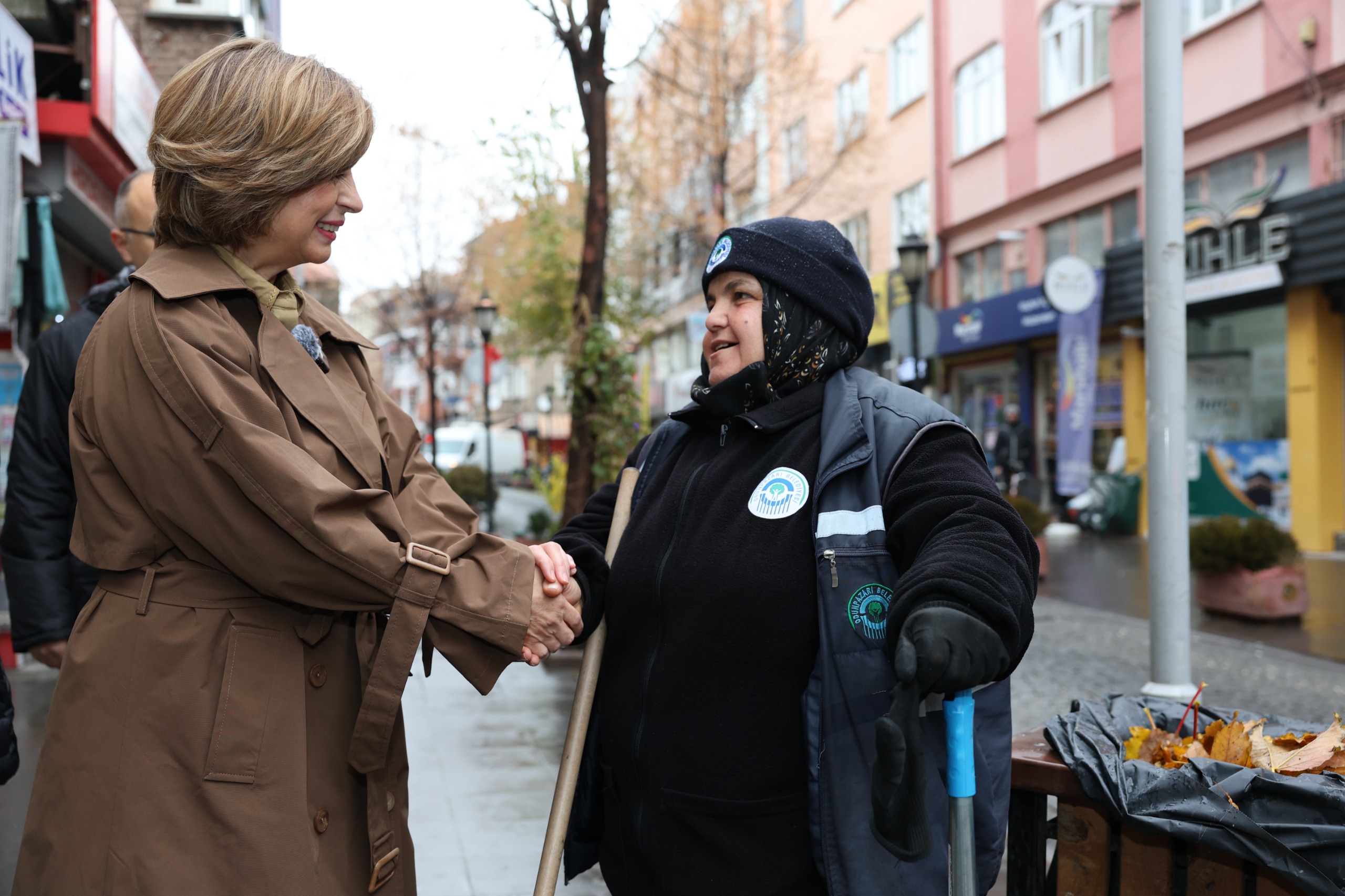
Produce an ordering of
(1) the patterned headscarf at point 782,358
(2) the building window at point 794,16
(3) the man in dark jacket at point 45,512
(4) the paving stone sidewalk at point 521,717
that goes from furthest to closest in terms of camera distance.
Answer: (2) the building window at point 794,16 → (4) the paving stone sidewalk at point 521,717 → (3) the man in dark jacket at point 45,512 → (1) the patterned headscarf at point 782,358

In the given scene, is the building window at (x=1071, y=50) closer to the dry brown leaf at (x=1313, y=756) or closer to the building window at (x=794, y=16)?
the building window at (x=794, y=16)

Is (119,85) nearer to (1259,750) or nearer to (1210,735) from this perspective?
(1210,735)

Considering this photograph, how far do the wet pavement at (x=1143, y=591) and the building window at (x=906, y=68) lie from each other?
32.4 feet

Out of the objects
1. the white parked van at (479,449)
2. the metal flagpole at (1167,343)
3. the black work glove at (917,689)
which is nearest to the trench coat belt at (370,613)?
the black work glove at (917,689)

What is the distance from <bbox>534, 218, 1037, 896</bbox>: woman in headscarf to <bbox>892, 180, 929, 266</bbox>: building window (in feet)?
63.2

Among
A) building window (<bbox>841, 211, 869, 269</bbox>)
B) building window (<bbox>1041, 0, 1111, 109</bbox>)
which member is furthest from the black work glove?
building window (<bbox>841, 211, 869, 269</bbox>)

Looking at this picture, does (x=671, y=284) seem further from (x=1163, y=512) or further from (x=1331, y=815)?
(x=1331, y=815)

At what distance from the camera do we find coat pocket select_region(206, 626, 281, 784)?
177 cm

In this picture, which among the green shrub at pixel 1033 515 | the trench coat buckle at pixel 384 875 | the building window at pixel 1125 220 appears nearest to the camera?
the trench coat buckle at pixel 384 875

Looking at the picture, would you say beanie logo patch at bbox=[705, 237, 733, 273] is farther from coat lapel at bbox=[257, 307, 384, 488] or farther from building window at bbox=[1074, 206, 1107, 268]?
building window at bbox=[1074, 206, 1107, 268]

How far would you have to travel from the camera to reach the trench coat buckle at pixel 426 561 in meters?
1.88

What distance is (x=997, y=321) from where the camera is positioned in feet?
60.1

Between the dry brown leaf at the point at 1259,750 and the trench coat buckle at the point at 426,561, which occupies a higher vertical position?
the trench coat buckle at the point at 426,561

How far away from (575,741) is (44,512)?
171 centimetres
